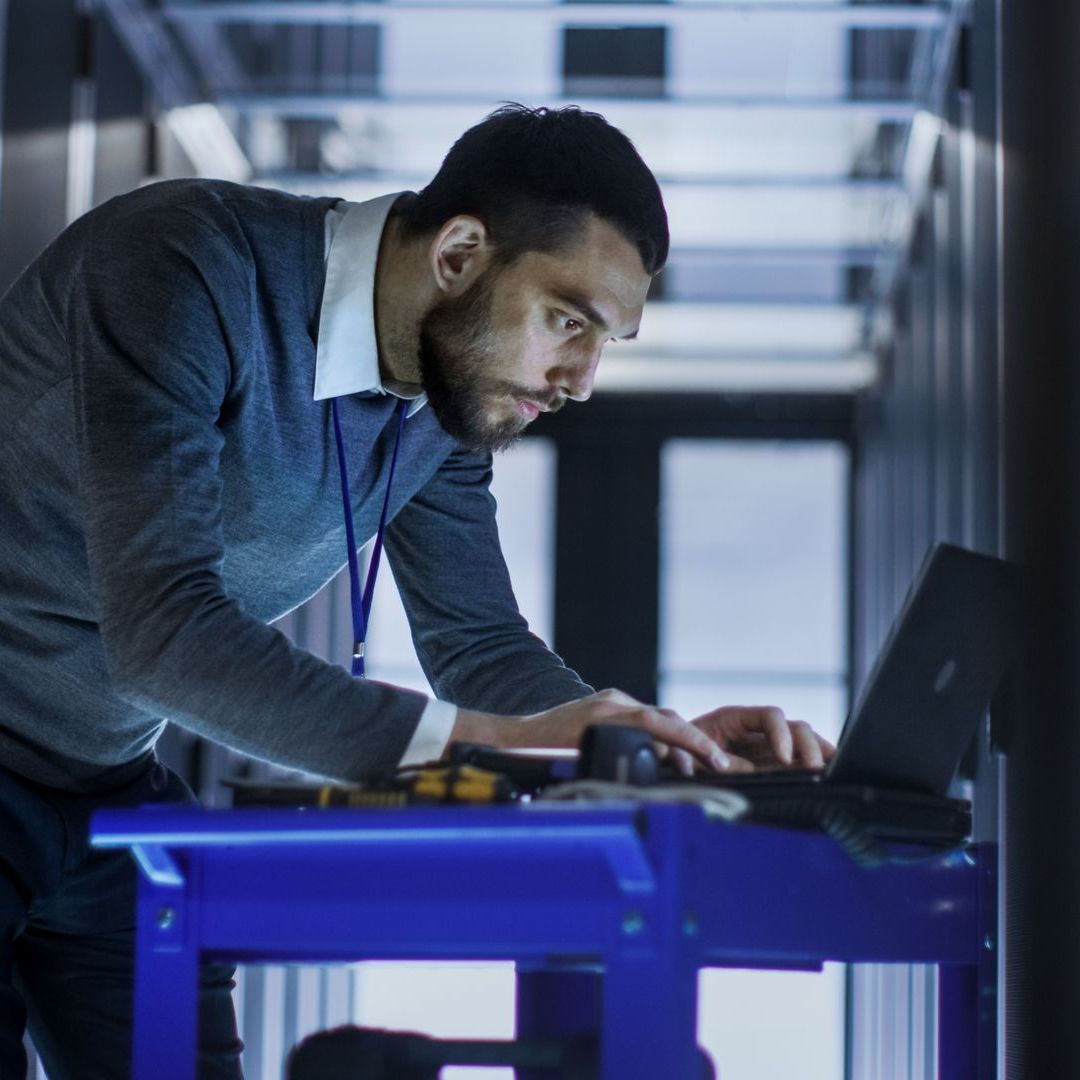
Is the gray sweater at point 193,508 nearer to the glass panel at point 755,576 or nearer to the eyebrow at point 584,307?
the eyebrow at point 584,307

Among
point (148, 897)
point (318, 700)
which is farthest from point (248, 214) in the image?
point (148, 897)

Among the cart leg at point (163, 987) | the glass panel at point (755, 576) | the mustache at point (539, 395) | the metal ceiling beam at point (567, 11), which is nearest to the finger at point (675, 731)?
the cart leg at point (163, 987)

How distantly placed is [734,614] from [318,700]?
612cm

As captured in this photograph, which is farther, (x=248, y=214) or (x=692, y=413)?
(x=692, y=413)

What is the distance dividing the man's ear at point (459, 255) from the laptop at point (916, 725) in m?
0.65

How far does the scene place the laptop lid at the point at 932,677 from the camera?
1521 mm

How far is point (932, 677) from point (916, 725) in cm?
4

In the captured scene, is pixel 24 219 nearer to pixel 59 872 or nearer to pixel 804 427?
pixel 59 872

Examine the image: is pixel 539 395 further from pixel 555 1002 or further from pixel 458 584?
pixel 555 1002

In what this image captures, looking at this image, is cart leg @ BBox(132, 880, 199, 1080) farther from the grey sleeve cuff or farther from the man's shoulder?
the man's shoulder

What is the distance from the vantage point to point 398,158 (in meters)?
5.27

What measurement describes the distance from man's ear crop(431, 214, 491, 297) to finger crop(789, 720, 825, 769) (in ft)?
1.98

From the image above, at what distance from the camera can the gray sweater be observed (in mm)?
1492

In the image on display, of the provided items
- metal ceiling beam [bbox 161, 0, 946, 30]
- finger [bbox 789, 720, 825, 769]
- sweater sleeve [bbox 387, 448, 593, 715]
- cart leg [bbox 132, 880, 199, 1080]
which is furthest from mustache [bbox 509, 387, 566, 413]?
metal ceiling beam [bbox 161, 0, 946, 30]
